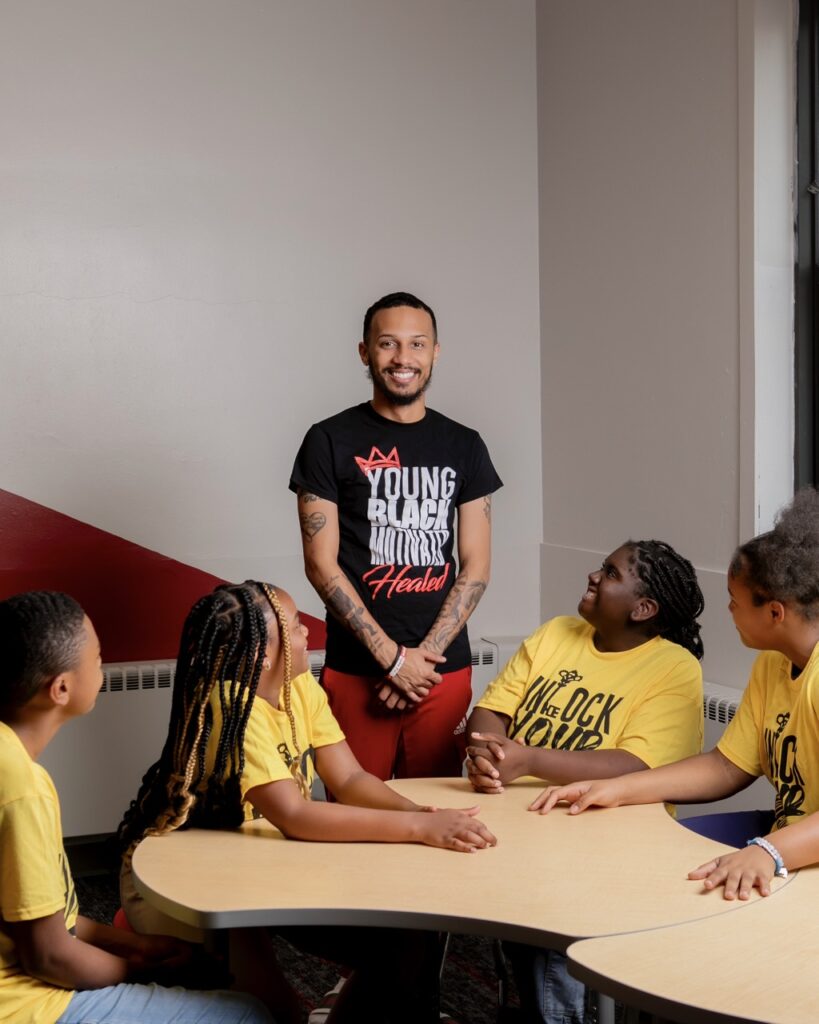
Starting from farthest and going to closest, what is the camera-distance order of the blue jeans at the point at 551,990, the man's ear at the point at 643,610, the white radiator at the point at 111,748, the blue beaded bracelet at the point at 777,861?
the white radiator at the point at 111,748
the man's ear at the point at 643,610
the blue jeans at the point at 551,990
the blue beaded bracelet at the point at 777,861

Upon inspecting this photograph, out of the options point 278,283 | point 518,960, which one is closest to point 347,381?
point 278,283

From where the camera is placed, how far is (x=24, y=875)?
1.59 meters

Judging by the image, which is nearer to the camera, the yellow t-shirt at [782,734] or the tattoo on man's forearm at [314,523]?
the yellow t-shirt at [782,734]

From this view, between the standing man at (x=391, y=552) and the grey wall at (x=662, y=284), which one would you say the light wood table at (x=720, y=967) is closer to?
the standing man at (x=391, y=552)

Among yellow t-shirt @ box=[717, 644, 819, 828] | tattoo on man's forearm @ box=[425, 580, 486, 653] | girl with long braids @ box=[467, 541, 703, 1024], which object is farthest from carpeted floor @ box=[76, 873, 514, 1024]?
yellow t-shirt @ box=[717, 644, 819, 828]

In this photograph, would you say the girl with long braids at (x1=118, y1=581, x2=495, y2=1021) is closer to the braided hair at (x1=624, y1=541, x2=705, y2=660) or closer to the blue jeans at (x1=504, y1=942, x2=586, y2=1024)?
the blue jeans at (x1=504, y1=942, x2=586, y2=1024)

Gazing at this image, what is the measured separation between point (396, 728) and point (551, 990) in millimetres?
776

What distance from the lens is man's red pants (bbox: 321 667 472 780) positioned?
2.77 m

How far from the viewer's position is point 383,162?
397 centimetres

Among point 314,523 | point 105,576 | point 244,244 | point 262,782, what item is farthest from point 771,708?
point 244,244

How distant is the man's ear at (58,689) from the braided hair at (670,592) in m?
1.27

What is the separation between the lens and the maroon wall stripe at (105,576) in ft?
11.9

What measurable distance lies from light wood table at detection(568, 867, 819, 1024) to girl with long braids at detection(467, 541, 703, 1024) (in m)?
0.69

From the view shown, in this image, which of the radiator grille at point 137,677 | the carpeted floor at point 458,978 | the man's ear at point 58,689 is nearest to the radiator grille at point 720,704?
the carpeted floor at point 458,978
